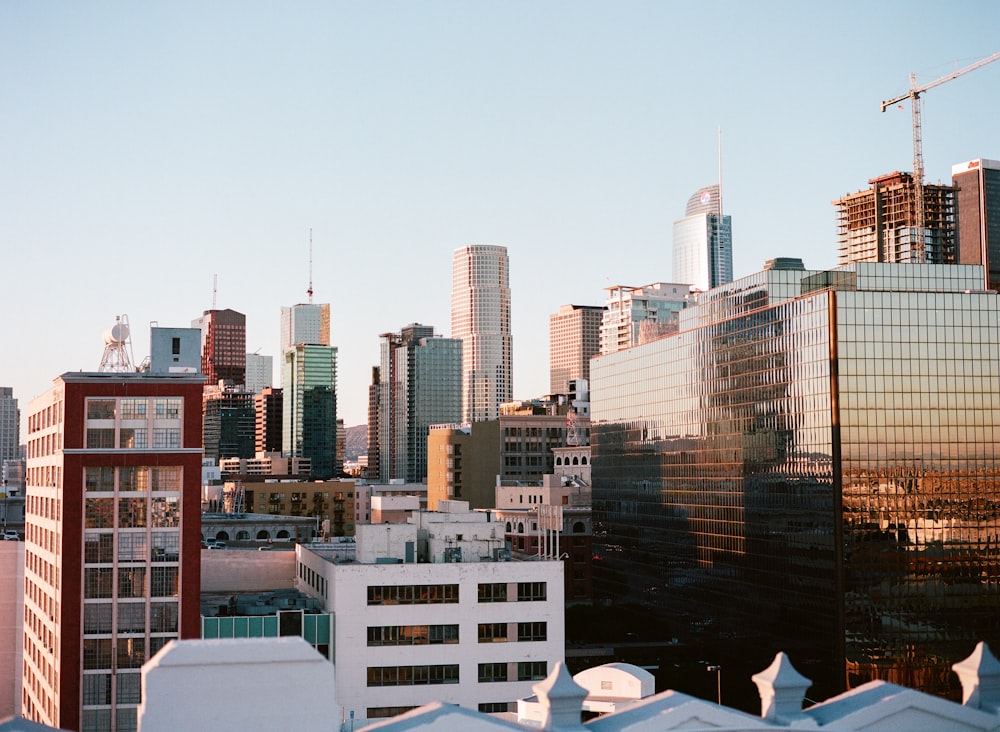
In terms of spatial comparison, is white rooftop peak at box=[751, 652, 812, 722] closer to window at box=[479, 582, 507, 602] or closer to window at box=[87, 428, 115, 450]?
window at box=[479, 582, 507, 602]

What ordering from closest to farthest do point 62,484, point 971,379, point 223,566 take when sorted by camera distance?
point 62,484 → point 223,566 → point 971,379

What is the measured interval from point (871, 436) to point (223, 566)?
A: 252 feet

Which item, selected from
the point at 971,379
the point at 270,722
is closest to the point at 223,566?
the point at 971,379

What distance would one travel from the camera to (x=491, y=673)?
9950 centimetres

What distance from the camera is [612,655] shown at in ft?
561

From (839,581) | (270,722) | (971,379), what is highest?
(971,379)

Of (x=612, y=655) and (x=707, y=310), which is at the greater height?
(x=707, y=310)

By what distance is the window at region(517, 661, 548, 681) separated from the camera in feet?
327

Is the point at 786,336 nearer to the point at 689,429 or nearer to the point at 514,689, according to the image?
the point at 689,429

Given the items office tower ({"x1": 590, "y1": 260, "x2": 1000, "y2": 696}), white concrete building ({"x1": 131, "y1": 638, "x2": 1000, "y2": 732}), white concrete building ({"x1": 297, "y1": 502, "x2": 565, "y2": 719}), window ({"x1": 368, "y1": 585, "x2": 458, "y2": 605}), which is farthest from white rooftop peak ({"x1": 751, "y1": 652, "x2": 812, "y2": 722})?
office tower ({"x1": 590, "y1": 260, "x2": 1000, "y2": 696})

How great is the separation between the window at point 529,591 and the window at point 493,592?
1275 mm

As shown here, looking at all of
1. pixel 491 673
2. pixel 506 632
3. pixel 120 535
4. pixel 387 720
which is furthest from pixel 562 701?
pixel 506 632

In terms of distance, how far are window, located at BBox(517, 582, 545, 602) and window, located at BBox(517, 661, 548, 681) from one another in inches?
207

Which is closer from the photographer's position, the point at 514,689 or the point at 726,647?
the point at 514,689
